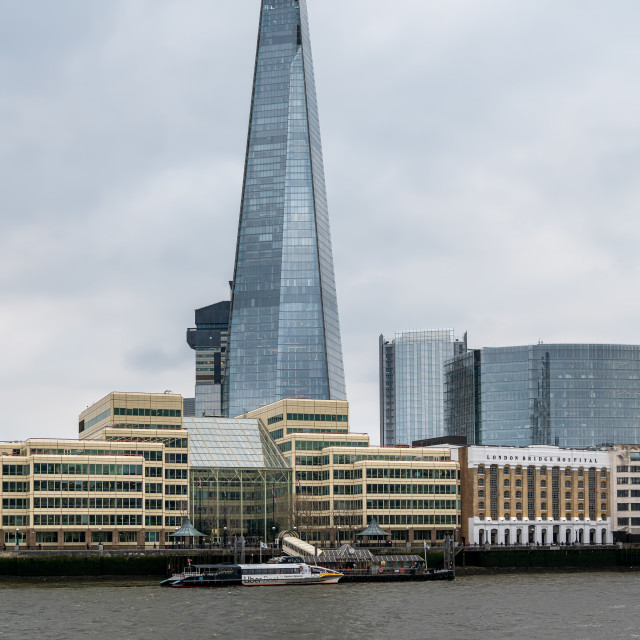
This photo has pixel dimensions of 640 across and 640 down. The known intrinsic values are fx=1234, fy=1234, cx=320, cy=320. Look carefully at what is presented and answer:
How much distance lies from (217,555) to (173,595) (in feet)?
124

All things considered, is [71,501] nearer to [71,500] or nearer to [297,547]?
[71,500]

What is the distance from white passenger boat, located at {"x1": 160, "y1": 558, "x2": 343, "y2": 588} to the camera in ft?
517

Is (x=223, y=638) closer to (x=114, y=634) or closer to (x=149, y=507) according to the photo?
(x=114, y=634)

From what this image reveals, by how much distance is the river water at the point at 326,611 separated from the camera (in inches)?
4213

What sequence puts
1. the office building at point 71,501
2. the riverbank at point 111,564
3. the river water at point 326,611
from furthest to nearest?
the office building at point 71,501 → the riverbank at point 111,564 → the river water at point 326,611

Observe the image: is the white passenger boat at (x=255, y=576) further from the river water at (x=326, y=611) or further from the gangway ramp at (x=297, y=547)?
the gangway ramp at (x=297, y=547)

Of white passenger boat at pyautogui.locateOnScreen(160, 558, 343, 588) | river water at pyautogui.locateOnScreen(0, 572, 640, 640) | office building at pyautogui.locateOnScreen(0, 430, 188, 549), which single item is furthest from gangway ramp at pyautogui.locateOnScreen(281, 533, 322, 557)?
river water at pyautogui.locateOnScreen(0, 572, 640, 640)

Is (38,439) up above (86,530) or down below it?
above

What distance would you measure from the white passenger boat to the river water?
3432mm

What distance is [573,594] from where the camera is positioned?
142875 millimetres

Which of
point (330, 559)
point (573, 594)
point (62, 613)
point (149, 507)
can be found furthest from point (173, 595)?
point (149, 507)

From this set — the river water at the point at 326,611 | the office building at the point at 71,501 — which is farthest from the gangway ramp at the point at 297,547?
the river water at the point at 326,611

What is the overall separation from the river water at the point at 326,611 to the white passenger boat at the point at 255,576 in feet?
11.3

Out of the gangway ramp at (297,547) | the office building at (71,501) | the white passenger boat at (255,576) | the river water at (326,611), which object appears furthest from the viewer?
the office building at (71,501)
